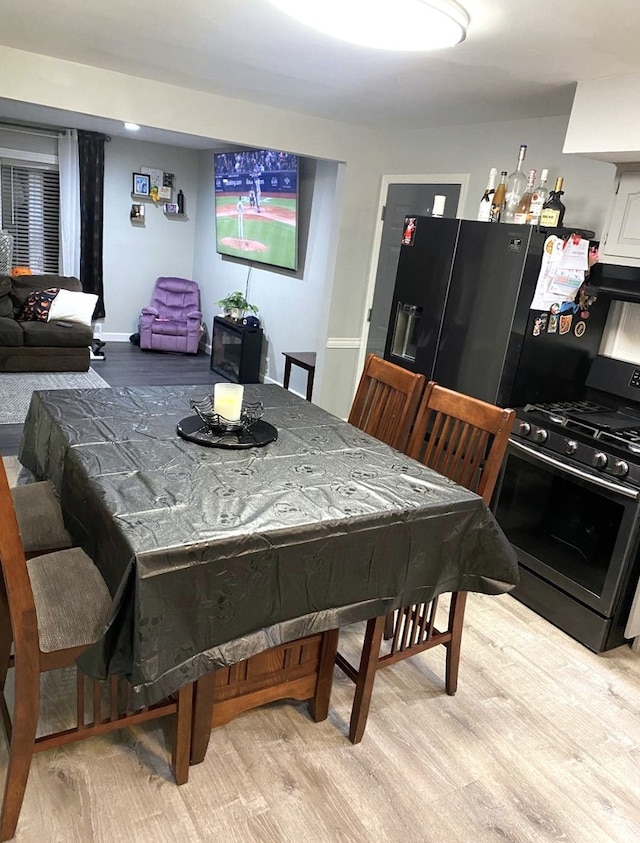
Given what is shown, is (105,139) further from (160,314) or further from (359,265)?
(359,265)

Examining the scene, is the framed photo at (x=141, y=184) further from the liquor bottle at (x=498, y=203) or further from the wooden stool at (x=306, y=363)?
the liquor bottle at (x=498, y=203)

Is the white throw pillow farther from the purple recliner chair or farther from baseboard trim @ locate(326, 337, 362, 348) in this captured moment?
baseboard trim @ locate(326, 337, 362, 348)

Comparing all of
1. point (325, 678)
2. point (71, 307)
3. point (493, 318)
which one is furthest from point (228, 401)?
point (71, 307)

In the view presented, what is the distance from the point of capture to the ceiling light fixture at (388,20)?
1872mm

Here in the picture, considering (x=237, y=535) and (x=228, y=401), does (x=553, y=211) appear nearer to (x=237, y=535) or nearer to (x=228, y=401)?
(x=228, y=401)

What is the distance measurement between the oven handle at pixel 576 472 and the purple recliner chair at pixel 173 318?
5181mm

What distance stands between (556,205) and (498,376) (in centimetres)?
81

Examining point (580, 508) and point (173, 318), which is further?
point (173, 318)

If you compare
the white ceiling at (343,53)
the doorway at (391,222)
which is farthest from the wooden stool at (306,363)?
the white ceiling at (343,53)

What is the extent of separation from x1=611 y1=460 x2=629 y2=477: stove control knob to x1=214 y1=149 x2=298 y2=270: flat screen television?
391cm

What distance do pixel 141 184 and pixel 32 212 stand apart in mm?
1246

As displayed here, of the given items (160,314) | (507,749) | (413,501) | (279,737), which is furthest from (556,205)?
(160,314)

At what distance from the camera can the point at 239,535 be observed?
4.93ft

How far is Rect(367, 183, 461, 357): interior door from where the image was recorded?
4.09m
